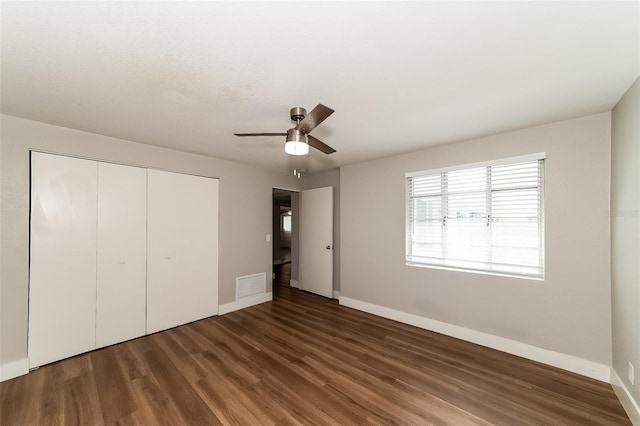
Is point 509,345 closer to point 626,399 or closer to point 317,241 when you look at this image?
point 626,399

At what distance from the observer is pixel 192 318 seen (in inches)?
142

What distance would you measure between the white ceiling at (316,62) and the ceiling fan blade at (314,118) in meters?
0.26

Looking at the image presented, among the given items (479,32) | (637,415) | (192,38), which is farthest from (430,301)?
(192,38)

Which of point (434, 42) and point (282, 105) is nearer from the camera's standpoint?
point (434, 42)

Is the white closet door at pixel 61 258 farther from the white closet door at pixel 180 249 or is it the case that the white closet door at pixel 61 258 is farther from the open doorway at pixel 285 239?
the open doorway at pixel 285 239

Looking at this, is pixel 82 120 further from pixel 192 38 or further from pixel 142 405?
pixel 142 405

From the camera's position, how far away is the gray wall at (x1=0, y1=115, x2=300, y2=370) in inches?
92.7

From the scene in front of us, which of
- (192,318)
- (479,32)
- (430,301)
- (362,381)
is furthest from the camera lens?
(192,318)

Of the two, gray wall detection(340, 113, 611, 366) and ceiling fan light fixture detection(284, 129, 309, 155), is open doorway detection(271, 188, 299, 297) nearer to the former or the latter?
gray wall detection(340, 113, 611, 366)

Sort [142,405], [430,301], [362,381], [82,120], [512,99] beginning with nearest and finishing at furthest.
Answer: [142,405] < [512,99] < [362,381] < [82,120] < [430,301]

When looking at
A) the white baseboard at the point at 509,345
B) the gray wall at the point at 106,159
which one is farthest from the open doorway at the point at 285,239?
the white baseboard at the point at 509,345

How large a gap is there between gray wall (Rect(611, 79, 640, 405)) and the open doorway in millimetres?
4517

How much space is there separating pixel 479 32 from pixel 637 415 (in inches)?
110

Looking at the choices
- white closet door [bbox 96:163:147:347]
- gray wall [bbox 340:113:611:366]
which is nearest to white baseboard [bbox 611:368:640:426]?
gray wall [bbox 340:113:611:366]
